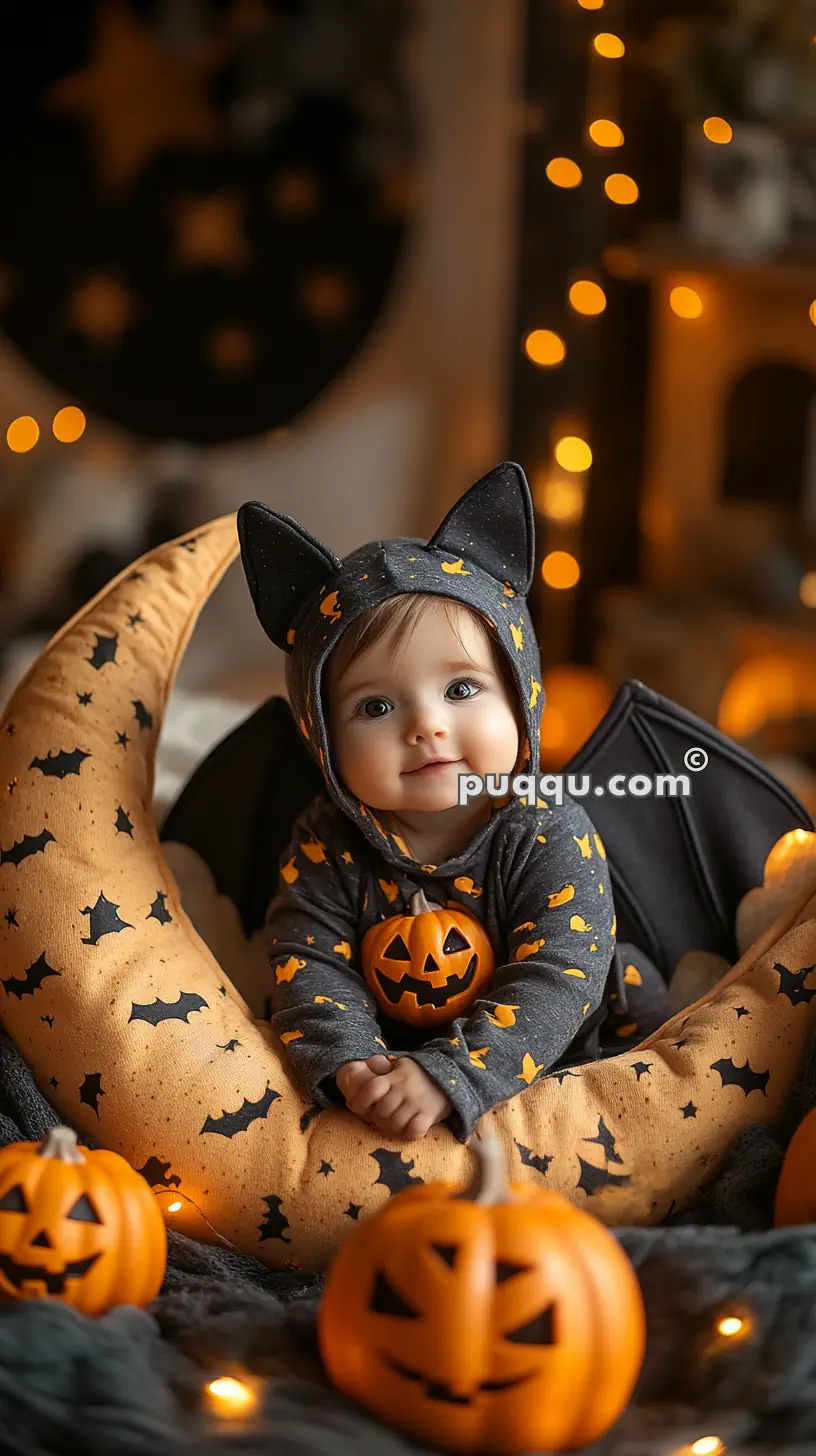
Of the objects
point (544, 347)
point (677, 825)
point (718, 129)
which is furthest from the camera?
point (544, 347)

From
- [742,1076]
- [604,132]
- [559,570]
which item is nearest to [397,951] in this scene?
[742,1076]

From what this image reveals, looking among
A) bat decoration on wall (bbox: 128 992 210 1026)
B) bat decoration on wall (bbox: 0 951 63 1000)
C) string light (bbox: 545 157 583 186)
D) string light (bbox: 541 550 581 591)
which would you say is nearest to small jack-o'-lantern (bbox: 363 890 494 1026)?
bat decoration on wall (bbox: 128 992 210 1026)

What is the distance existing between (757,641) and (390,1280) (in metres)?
2.31

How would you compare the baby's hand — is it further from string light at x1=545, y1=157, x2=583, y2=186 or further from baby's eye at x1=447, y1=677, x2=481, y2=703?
string light at x1=545, y1=157, x2=583, y2=186

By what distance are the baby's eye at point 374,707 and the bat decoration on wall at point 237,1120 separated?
0.29m

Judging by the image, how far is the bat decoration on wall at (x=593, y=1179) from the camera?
94 centimetres

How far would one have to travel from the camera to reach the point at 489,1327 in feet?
2.32

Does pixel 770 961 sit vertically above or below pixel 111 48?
below

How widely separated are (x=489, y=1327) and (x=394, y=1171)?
0.76ft

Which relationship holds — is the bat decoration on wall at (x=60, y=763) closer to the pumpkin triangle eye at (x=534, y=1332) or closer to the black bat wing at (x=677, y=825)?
the black bat wing at (x=677, y=825)

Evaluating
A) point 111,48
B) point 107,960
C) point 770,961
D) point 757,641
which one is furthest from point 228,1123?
point 111,48

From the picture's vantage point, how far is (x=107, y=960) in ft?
3.35

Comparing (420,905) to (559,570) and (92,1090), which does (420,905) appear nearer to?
(92,1090)

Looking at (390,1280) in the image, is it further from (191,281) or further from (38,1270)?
(191,281)
